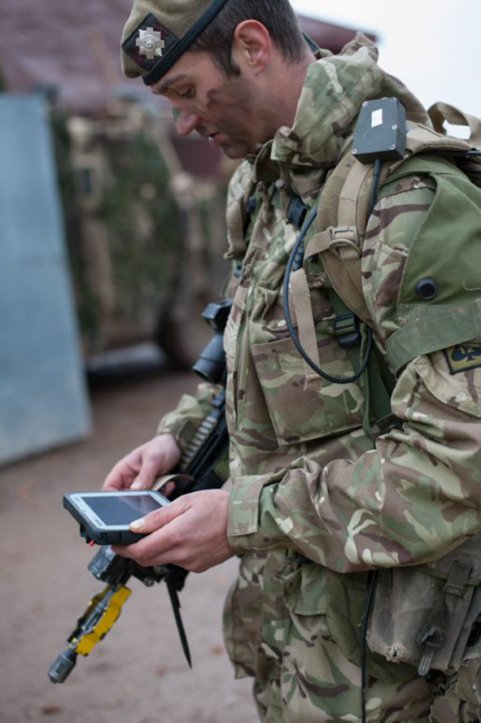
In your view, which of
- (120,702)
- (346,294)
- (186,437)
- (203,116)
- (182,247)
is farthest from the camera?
(182,247)

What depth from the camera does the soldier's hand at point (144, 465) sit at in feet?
7.16

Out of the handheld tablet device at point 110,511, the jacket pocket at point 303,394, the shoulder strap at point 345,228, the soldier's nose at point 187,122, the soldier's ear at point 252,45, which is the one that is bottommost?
the handheld tablet device at point 110,511

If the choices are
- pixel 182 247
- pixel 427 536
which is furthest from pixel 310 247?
pixel 182 247

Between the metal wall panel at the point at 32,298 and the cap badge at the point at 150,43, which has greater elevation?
the cap badge at the point at 150,43

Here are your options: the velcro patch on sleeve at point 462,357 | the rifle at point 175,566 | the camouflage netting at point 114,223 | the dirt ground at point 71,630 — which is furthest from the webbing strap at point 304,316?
the camouflage netting at point 114,223

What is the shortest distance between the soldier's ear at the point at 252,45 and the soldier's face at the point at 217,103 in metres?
0.02

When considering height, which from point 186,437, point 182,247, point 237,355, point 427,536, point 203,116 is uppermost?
point 203,116

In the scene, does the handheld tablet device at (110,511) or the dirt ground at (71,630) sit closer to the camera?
the handheld tablet device at (110,511)

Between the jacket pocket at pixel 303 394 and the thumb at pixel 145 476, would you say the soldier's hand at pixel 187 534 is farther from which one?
the thumb at pixel 145 476

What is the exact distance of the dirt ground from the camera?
3648 mm

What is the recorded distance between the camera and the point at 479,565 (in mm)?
1696

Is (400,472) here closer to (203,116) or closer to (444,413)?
(444,413)

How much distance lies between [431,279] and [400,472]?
0.30 metres

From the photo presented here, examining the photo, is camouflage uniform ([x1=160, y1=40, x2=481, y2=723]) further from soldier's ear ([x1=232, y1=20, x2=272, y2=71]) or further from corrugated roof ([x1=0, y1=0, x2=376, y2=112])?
corrugated roof ([x1=0, y1=0, x2=376, y2=112])
